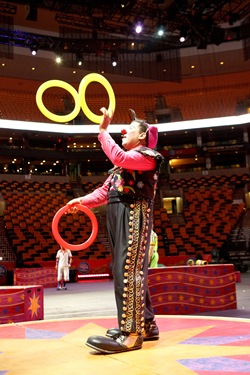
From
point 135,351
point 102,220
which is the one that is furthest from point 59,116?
point 102,220

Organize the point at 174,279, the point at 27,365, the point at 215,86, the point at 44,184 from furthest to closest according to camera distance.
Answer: the point at 215,86
the point at 44,184
the point at 174,279
the point at 27,365

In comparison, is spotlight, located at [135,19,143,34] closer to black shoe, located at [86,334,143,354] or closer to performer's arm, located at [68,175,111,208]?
performer's arm, located at [68,175,111,208]

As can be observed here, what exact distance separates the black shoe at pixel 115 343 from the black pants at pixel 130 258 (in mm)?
54

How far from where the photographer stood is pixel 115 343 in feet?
9.53

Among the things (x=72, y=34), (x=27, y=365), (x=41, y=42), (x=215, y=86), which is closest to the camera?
(x=27, y=365)

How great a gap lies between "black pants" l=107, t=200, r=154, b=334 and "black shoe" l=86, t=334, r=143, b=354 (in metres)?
0.05

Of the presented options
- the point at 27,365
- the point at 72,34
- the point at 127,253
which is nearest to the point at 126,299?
the point at 127,253

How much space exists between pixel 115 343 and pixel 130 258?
1.87 ft

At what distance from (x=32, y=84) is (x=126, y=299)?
26435mm

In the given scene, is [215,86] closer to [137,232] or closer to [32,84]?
[32,84]

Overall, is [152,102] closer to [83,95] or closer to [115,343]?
[83,95]

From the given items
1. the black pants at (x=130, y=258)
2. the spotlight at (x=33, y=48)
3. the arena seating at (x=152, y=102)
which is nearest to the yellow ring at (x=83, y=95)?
the black pants at (x=130, y=258)

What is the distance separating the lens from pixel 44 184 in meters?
26.4

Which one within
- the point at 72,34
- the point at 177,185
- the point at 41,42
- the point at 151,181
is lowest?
the point at 151,181
